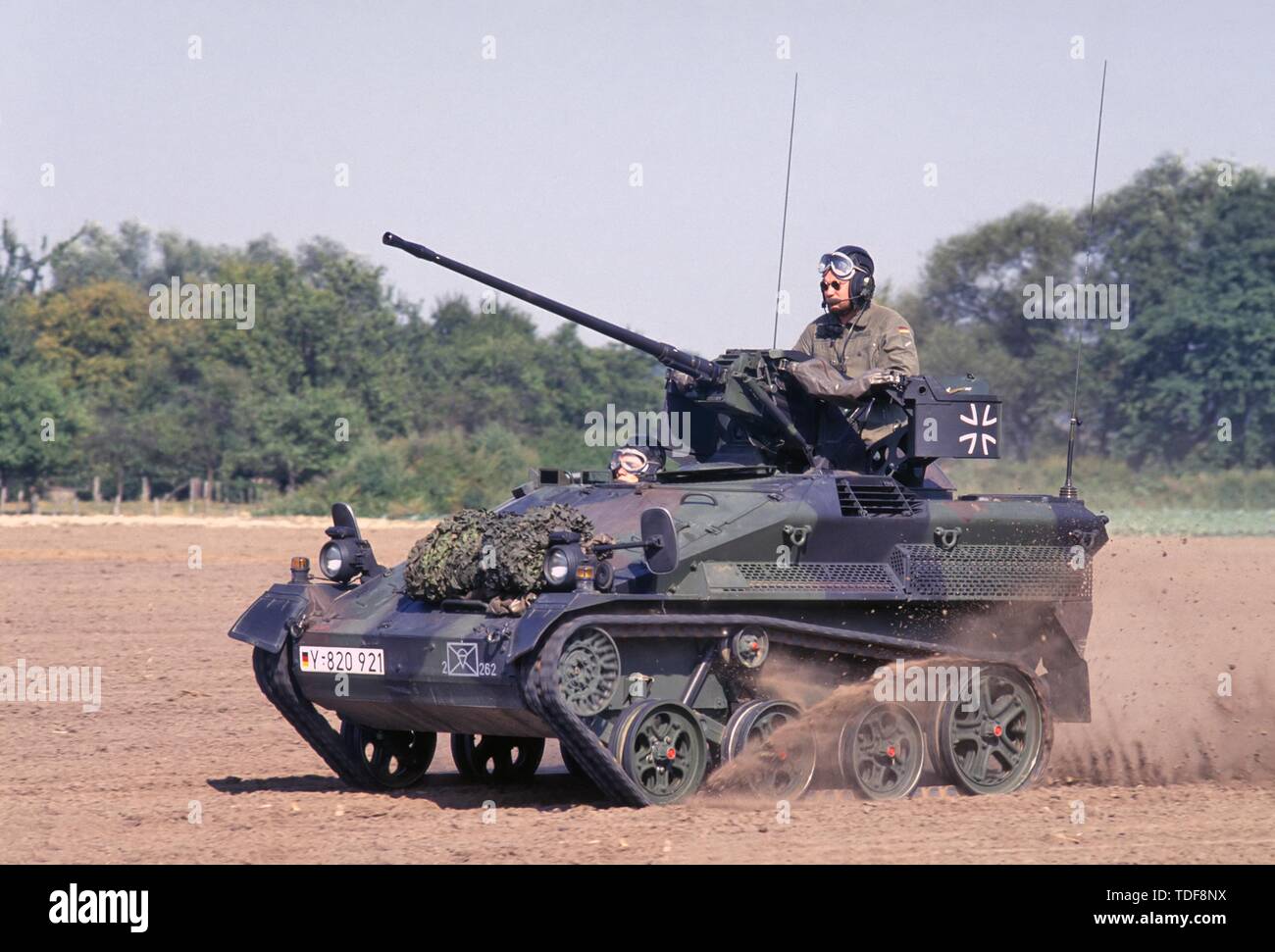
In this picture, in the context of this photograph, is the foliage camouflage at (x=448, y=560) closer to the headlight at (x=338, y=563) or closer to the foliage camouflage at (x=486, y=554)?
the foliage camouflage at (x=486, y=554)

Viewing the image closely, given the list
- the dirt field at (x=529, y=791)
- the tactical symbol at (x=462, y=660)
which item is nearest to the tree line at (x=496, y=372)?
the dirt field at (x=529, y=791)

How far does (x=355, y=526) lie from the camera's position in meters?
12.8

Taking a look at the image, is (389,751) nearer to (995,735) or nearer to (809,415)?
(809,415)

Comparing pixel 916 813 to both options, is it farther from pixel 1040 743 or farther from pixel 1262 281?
pixel 1262 281

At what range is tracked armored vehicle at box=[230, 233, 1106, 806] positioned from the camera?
11016 millimetres

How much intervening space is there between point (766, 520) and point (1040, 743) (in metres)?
2.64

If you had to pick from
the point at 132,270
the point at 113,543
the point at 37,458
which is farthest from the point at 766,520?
the point at 132,270

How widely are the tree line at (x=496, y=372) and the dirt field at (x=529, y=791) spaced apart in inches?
877

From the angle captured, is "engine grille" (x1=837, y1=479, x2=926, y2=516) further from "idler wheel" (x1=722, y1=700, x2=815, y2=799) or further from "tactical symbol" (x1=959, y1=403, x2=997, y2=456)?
"idler wheel" (x1=722, y1=700, x2=815, y2=799)

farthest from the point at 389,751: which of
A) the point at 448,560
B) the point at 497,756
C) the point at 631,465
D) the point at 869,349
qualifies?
the point at 869,349

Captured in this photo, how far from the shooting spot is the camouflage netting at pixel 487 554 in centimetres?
1112

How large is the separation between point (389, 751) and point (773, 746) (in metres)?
2.67

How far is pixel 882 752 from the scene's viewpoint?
12.2 meters

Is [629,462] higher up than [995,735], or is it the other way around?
[629,462]
